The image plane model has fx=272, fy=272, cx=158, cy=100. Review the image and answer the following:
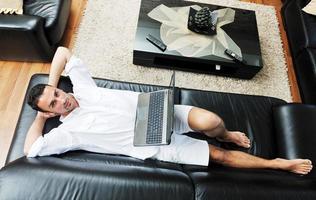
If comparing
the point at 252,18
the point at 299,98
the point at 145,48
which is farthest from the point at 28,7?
the point at 299,98

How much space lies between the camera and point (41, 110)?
1460 mm

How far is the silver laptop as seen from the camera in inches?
54.4

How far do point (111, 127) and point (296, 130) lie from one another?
1.09 metres

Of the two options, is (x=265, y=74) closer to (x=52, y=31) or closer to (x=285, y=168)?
(x=285, y=168)

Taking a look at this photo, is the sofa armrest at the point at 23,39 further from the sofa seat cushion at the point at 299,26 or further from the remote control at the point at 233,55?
the sofa seat cushion at the point at 299,26

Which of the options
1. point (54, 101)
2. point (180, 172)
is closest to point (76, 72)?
point (54, 101)

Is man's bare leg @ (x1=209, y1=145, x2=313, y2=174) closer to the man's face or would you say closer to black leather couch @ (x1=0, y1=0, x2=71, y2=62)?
the man's face

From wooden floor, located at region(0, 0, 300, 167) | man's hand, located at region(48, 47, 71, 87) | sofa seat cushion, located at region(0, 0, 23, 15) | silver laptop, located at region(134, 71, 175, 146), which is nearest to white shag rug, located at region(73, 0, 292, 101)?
wooden floor, located at region(0, 0, 300, 167)

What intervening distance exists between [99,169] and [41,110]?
1.79 feet

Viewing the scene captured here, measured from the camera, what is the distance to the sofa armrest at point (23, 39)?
1.85 metres

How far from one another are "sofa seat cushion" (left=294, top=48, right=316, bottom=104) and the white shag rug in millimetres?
186

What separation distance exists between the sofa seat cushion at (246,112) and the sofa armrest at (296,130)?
Result: 0.20 feet

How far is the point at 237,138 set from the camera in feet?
5.30

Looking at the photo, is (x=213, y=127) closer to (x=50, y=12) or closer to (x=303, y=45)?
(x=303, y=45)
